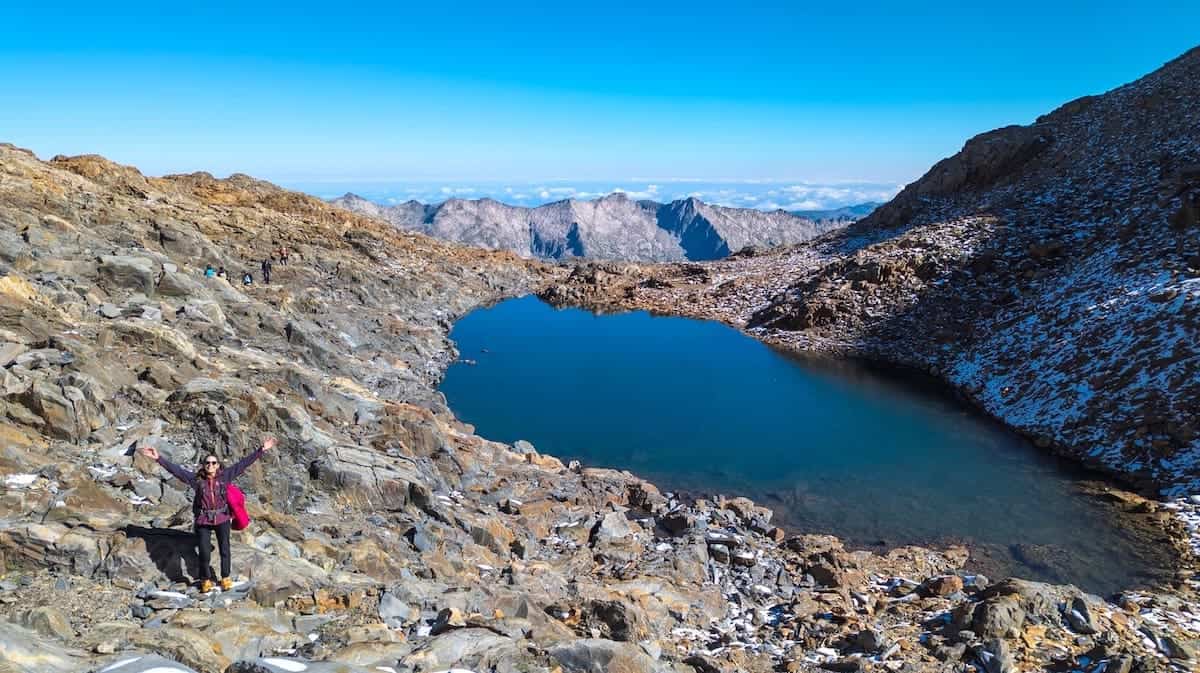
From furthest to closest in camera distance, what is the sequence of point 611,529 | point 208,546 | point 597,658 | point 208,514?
point 611,529, point 597,658, point 208,546, point 208,514

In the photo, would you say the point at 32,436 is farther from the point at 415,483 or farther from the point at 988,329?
the point at 988,329

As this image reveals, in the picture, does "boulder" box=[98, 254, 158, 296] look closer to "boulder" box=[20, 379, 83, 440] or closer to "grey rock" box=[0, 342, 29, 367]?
"grey rock" box=[0, 342, 29, 367]

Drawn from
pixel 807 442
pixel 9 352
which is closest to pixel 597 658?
pixel 9 352

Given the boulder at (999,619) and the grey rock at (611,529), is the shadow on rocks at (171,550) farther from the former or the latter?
the boulder at (999,619)

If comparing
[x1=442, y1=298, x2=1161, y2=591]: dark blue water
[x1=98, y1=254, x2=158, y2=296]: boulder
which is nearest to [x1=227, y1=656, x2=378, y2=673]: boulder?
[x1=442, y1=298, x2=1161, y2=591]: dark blue water

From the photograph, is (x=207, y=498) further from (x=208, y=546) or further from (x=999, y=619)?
(x=999, y=619)

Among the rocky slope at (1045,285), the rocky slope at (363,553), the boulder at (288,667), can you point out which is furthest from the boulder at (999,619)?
the rocky slope at (1045,285)

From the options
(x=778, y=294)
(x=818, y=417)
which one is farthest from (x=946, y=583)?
(x=778, y=294)
